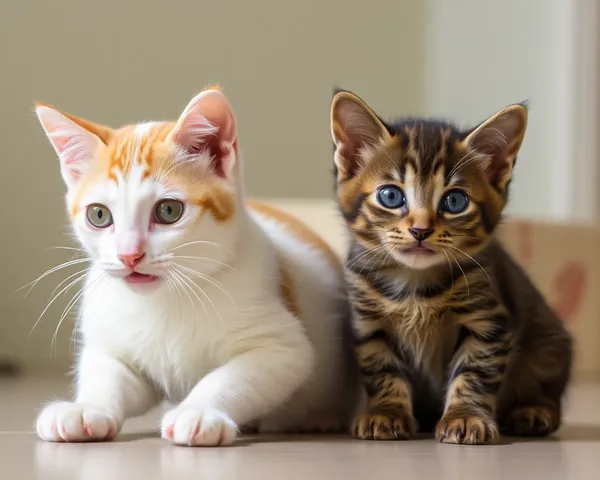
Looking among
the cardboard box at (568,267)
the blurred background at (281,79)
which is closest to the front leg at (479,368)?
the cardboard box at (568,267)

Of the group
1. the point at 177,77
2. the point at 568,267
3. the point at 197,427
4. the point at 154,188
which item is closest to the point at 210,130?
the point at 154,188

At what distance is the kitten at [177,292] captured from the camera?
135 centimetres

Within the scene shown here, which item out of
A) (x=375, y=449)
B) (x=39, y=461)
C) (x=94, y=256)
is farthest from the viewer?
(x=94, y=256)

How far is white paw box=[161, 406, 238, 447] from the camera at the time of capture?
129 centimetres

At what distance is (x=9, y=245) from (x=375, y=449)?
244cm

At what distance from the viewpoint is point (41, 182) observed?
11.2ft

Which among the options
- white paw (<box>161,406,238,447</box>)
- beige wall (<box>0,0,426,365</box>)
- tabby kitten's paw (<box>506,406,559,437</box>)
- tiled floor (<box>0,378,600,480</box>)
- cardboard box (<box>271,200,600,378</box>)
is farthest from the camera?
beige wall (<box>0,0,426,365</box>)

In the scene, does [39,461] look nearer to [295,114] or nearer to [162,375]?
[162,375]

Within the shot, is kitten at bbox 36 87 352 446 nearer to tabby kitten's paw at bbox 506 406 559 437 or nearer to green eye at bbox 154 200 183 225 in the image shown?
green eye at bbox 154 200 183 225

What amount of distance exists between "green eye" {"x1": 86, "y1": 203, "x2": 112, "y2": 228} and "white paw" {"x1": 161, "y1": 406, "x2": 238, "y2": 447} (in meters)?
0.32

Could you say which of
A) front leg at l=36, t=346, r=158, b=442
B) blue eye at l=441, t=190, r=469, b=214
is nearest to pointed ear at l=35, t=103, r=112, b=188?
front leg at l=36, t=346, r=158, b=442

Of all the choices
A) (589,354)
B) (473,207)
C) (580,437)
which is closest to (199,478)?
(473,207)

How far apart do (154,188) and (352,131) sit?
0.38 meters

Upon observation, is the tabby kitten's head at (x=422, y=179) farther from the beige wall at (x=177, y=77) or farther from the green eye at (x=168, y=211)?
the beige wall at (x=177, y=77)
